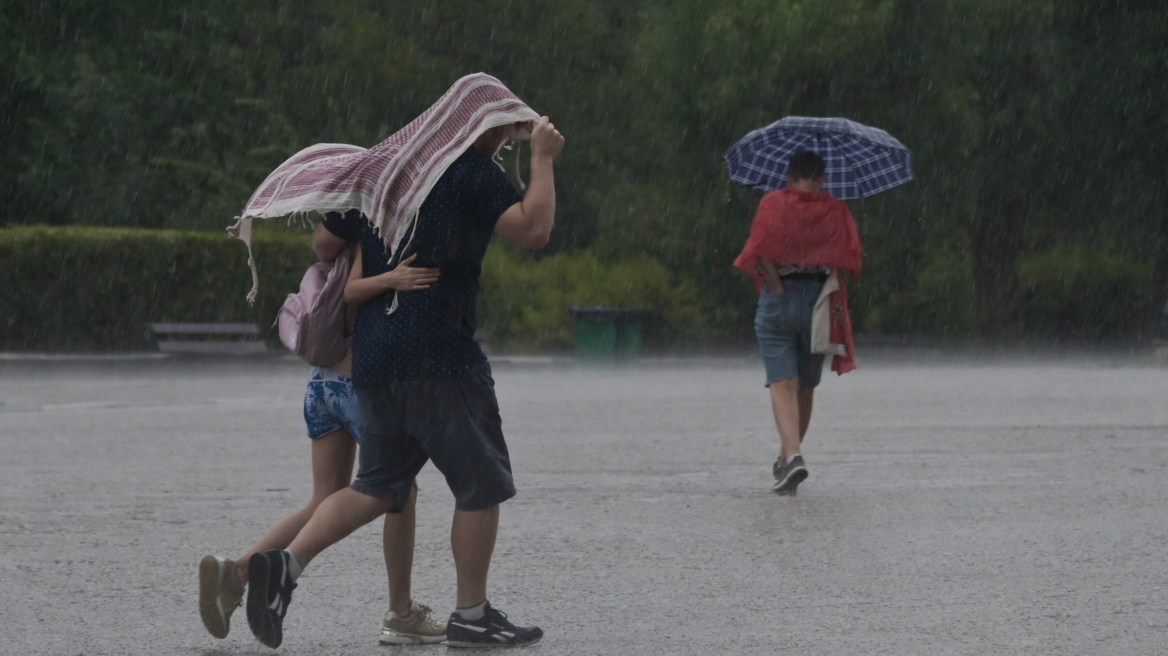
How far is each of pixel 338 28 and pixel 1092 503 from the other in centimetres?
2536

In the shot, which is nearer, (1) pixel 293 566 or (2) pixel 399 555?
(1) pixel 293 566

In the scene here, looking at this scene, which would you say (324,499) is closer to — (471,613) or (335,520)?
(335,520)

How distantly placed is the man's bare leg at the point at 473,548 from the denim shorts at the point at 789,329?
3670 millimetres

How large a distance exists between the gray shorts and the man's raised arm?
18.1 inches

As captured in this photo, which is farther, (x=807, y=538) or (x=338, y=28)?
(x=338, y=28)

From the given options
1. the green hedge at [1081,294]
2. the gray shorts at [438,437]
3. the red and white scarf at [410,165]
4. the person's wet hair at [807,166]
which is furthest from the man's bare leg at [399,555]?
the green hedge at [1081,294]

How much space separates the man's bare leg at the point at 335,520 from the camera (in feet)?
15.7

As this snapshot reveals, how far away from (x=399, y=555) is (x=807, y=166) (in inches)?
164

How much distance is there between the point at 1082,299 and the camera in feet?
85.3

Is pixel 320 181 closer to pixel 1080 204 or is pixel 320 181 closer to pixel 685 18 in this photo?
pixel 685 18

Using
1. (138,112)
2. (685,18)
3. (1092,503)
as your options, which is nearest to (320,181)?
(1092,503)

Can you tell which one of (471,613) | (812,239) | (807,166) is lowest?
(471,613)

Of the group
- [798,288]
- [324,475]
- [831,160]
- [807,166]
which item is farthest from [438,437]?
[831,160]

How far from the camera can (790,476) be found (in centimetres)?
805
